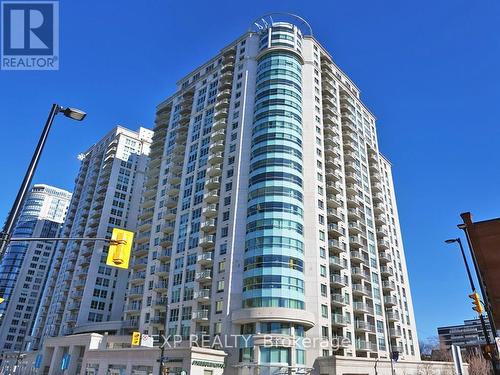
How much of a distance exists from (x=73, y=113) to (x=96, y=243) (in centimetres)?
8538

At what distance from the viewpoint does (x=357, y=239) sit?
6875 cm

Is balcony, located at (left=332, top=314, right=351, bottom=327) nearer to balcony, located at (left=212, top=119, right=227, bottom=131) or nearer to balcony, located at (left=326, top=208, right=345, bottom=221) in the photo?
balcony, located at (left=326, top=208, right=345, bottom=221)

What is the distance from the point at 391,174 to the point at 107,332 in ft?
263

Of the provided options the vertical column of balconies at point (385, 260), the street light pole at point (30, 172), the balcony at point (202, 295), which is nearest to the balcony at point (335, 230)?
the vertical column of balconies at point (385, 260)

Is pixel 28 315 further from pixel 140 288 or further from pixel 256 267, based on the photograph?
pixel 256 267

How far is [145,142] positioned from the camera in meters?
115

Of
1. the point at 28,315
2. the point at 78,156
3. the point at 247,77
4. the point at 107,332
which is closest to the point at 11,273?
the point at 28,315

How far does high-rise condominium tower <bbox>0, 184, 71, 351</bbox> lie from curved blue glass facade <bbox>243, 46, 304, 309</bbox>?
11953 cm

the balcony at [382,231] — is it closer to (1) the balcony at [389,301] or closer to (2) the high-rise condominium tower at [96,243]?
(1) the balcony at [389,301]

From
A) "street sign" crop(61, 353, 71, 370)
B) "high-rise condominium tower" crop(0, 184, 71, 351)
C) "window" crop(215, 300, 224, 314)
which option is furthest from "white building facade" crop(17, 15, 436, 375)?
"high-rise condominium tower" crop(0, 184, 71, 351)

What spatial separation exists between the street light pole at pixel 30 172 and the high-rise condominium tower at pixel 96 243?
6691 cm

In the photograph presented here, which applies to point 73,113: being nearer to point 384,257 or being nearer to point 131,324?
point 131,324

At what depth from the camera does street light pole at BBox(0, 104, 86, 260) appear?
35.8 feet

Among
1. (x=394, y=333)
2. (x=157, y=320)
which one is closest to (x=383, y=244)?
(x=394, y=333)
